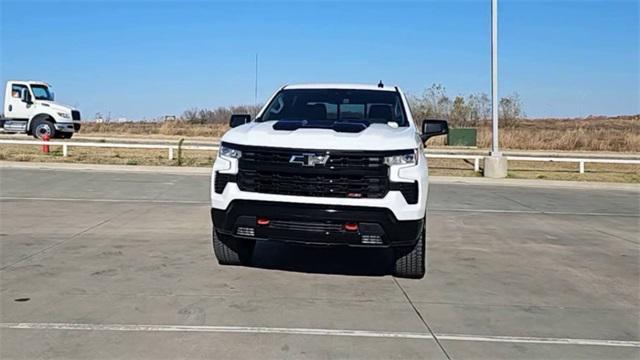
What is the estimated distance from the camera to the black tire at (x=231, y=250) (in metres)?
6.61

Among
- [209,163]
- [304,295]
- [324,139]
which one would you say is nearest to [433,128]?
[324,139]

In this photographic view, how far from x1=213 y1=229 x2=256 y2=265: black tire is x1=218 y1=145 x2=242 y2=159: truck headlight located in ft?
3.05

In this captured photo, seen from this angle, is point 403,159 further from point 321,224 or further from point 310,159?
point 321,224

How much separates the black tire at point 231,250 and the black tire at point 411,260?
1613 mm

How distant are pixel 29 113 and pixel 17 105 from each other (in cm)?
69

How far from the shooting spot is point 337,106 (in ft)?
24.7

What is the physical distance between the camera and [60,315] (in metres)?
5.05

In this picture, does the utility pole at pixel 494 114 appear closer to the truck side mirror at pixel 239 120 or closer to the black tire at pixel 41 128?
the truck side mirror at pixel 239 120

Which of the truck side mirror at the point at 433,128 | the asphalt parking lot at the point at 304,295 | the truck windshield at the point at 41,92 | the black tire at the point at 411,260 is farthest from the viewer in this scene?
the truck windshield at the point at 41,92

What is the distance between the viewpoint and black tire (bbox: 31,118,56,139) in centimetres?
2975

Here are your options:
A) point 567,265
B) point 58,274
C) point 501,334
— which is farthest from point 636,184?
point 58,274

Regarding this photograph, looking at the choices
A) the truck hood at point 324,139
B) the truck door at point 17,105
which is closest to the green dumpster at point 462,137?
the truck door at point 17,105

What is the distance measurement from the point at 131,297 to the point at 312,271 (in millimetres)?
2021

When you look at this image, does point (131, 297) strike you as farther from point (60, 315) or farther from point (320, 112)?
point (320, 112)
